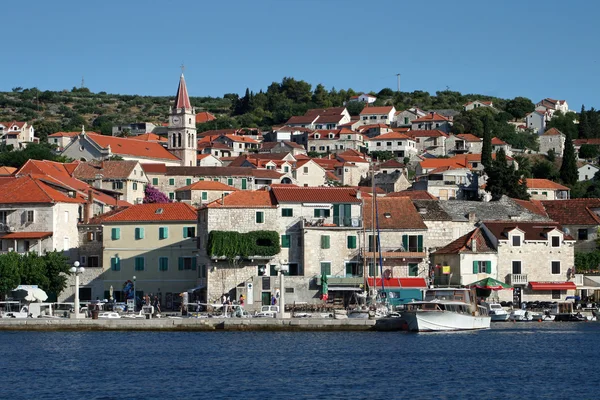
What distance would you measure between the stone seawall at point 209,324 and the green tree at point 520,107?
13621 cm

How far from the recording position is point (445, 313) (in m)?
61.0

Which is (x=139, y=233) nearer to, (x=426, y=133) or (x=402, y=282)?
(x=402, y=282)

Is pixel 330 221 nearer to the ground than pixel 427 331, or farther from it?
farther from it

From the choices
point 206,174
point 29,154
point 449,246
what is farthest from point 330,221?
point 29,154

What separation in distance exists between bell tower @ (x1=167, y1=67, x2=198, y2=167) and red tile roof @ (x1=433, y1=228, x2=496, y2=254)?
68289 millimetres

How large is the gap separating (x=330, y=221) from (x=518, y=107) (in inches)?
5086

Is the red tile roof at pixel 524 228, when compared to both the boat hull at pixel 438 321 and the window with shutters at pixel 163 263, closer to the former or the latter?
the boat hull at pixel 438 321

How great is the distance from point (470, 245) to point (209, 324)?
20734 millimetres

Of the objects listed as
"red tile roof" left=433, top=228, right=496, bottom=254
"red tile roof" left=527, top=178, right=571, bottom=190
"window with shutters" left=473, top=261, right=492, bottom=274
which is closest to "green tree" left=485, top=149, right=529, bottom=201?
"red tile roof" left=527, top=178, right=571, bottom=190

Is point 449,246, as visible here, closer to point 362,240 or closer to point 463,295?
point 362,240

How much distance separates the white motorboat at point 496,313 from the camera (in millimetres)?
Result: 70625

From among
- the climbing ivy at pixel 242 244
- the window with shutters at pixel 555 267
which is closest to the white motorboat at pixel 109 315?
the climbing ivy at pixel 242 244

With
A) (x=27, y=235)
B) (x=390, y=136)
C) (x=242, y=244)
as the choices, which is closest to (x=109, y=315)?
(x=242, y=244)

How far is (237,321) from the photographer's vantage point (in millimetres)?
60969
